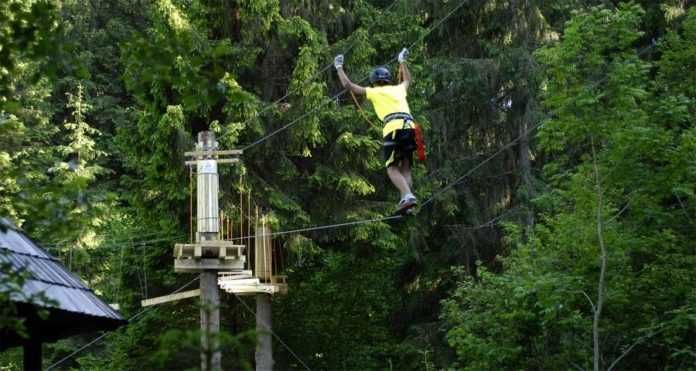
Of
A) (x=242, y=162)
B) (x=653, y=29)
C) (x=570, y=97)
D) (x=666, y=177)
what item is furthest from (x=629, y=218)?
(x=653, y=29)

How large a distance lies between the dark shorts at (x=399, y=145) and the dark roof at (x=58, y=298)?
10.6 ft

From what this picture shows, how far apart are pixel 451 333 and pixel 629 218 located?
2.77 m

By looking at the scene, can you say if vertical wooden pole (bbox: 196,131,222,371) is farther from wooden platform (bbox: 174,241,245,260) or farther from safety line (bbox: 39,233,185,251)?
safety line (bbox: 39,233,185,251)

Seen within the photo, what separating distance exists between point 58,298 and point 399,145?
398 cm

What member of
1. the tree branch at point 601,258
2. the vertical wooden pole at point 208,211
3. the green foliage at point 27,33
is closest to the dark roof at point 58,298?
the green foliage at point 27,33

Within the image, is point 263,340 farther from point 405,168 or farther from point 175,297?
point 405,168

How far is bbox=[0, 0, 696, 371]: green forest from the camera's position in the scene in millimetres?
14547

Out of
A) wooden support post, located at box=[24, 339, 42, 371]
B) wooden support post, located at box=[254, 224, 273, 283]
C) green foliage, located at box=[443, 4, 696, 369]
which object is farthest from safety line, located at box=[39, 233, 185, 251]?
wooden support post, located at box=[24, 339, 42, 371]

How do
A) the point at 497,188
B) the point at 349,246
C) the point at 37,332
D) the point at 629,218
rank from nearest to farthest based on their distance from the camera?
the point at 37,332 < the point at 629,218 < the point at 349,246 < the point at 497,188

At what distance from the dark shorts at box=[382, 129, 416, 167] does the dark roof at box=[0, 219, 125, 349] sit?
127 inches

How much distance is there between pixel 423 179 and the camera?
23.2 metres

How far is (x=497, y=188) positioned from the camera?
82.0 feet

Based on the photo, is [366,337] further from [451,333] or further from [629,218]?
[629,218]

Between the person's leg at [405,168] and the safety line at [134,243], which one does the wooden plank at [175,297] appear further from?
the person's leg at [405,168]
